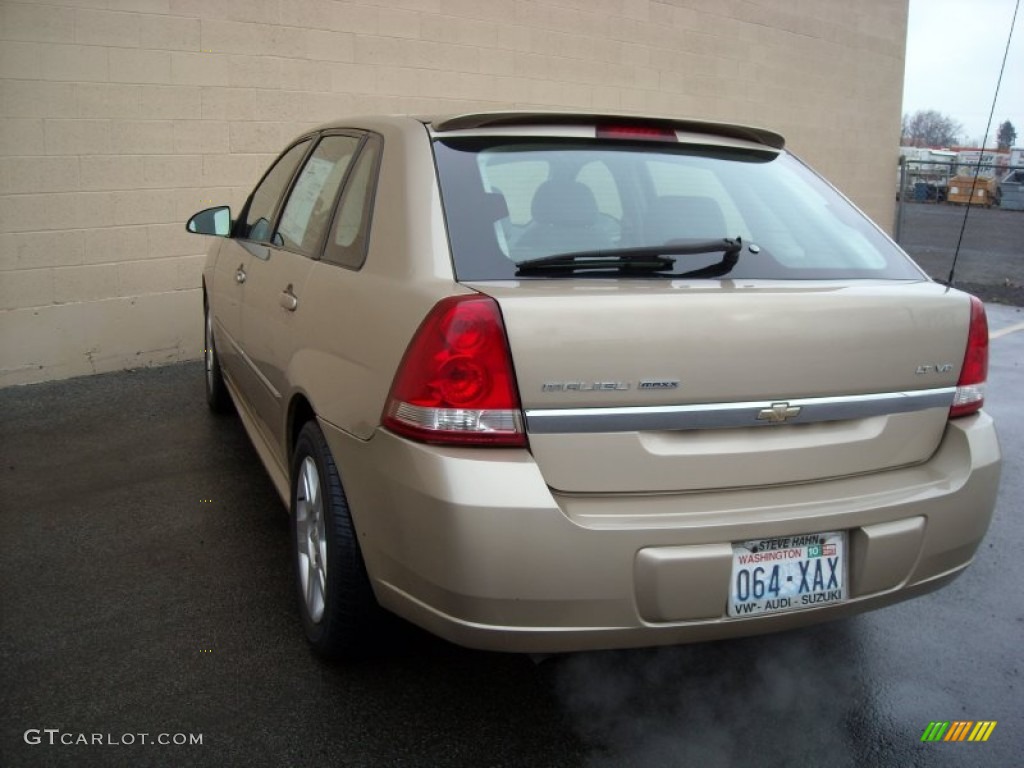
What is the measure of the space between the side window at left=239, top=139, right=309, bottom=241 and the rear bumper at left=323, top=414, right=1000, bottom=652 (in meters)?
1.98

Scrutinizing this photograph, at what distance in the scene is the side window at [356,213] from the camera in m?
2.88

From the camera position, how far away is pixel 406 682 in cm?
285

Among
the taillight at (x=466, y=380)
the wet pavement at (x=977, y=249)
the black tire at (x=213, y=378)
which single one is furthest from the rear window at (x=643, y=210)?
the wet pavement at (x=977, y=249)

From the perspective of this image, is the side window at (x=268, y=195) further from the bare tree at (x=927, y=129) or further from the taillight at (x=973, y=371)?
the bare tree at (x=927, y=129)

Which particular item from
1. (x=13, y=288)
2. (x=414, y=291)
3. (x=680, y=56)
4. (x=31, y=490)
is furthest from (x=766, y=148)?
(x=680, y=56)

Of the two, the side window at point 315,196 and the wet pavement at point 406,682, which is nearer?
the wet pavement at point 406,682

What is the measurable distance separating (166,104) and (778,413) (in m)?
5.48

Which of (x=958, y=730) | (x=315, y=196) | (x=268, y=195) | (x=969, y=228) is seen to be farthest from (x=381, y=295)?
(x=969, y=228)

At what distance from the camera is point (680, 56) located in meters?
10.3

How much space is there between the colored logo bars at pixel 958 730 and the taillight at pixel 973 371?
2.78 feet

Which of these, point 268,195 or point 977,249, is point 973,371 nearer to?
point 268,195

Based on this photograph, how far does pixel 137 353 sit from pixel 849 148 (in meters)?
10.3

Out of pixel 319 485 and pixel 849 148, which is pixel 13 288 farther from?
pixel 849 148

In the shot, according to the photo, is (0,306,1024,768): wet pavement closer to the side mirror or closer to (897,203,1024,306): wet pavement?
the side mirror
